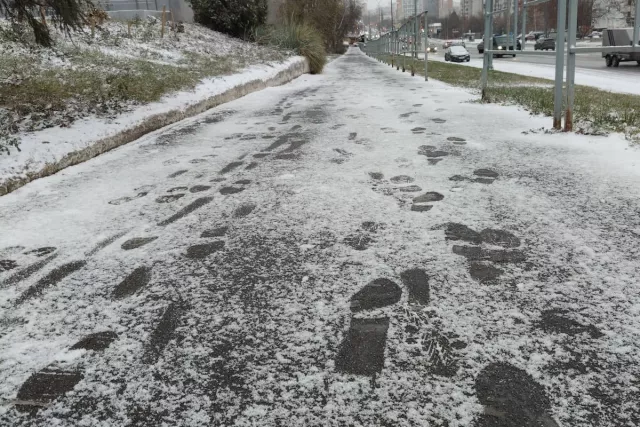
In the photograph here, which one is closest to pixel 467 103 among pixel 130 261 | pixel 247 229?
pixel 247 229

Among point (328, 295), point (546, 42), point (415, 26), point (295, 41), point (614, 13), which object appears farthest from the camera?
point (295, 41)

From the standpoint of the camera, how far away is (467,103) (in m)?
6.42

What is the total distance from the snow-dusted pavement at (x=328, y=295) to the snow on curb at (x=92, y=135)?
200mm

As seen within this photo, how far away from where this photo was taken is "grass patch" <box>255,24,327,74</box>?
48.5 ft

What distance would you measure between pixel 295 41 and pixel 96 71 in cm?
923

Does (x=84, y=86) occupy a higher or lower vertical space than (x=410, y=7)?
lower

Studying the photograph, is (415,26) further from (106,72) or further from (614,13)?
(106,72)

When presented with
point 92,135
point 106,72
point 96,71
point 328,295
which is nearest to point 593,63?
point 106,72

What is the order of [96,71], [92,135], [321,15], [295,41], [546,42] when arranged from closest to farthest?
[92,135], [96,71], [546,42], [295,41], [321,15]

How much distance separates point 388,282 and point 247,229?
2.73 ft

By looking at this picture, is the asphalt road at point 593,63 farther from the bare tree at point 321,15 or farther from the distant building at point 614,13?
the bare tree at point 321,15

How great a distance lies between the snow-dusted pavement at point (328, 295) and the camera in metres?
1.18

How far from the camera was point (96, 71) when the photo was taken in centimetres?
648

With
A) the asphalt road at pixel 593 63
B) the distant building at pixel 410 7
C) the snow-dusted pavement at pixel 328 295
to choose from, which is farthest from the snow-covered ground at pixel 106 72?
the asphalt road at pixel 593 63
